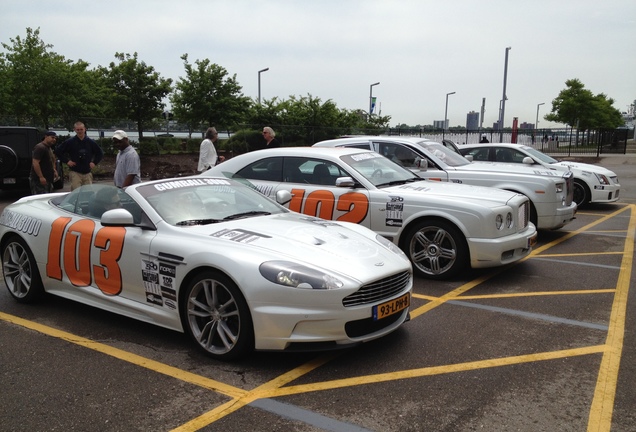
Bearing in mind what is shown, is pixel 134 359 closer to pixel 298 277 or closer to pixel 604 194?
pixel 298 277

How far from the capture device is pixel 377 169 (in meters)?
7.55

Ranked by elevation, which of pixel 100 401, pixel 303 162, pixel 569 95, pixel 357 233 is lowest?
pixel 100 401

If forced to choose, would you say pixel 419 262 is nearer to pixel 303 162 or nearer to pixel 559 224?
pixel 303 162

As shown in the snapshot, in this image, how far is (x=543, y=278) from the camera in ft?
22.1

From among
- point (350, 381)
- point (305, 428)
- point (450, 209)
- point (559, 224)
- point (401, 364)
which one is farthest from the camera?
point (559, 224)

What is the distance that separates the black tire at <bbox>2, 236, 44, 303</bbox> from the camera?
559cm

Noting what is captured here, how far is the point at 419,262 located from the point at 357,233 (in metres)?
2.01

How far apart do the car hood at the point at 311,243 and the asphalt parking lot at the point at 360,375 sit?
710mm

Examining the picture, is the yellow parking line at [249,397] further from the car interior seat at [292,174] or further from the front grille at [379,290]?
the car interior seat at [292,174]

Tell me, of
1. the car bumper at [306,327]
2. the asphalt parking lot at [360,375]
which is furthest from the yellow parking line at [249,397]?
the car bumper at [306,327]

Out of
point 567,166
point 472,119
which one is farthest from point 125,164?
point 472,119

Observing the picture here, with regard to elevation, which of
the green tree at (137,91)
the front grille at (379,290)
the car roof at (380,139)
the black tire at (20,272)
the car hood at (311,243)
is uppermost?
the green tree at (137,91)

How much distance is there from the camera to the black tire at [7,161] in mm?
13609

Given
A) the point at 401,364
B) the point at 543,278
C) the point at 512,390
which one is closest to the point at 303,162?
the point at 543,278
